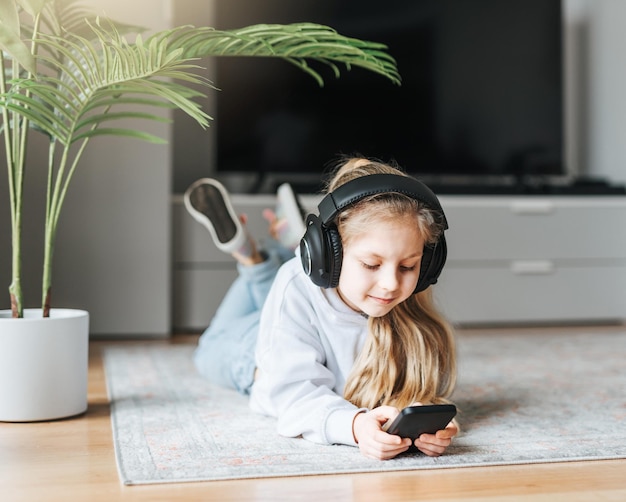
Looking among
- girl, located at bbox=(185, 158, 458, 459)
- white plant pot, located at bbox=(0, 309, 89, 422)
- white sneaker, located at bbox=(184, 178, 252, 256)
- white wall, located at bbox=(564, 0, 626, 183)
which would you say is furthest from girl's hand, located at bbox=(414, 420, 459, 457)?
white wall, located at bbox=(564, 0, 626, 183)

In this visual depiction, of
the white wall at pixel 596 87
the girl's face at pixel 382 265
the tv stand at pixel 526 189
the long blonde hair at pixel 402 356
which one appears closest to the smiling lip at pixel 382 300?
the girl's face at pixel 382 265

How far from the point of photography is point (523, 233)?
2973 mm

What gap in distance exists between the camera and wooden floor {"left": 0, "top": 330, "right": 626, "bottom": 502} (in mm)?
1020

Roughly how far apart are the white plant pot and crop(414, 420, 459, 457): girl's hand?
608mm

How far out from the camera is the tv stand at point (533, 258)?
2924mm

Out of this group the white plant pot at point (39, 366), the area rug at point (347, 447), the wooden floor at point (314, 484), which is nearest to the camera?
the wooden floor at point (314, 484)

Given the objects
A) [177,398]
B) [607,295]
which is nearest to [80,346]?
[177,398]

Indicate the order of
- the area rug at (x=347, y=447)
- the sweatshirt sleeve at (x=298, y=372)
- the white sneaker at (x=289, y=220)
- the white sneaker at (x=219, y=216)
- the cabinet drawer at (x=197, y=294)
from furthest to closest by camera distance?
the cabinet drawer at (x=197, y=294) → the white sneaker at (x=289, y=220) → the white sneaker at (x=219, y=216) → the sweatshirt sleeve at (x=298, y=372) → the area rug at (x=347, y=447)

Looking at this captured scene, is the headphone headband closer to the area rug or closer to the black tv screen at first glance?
the area rug

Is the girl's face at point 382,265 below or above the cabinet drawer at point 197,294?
above

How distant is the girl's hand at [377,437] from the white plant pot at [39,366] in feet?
1.70

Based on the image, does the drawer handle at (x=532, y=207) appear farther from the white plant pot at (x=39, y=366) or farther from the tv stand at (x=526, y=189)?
the white plant pot at (x=39, y=366)

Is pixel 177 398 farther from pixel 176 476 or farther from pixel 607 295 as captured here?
pixel 607 295

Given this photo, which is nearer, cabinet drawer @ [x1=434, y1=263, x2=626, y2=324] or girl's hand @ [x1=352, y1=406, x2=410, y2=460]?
girl's hand @ [x1=352, y1=406, x2=410, y2=460]
